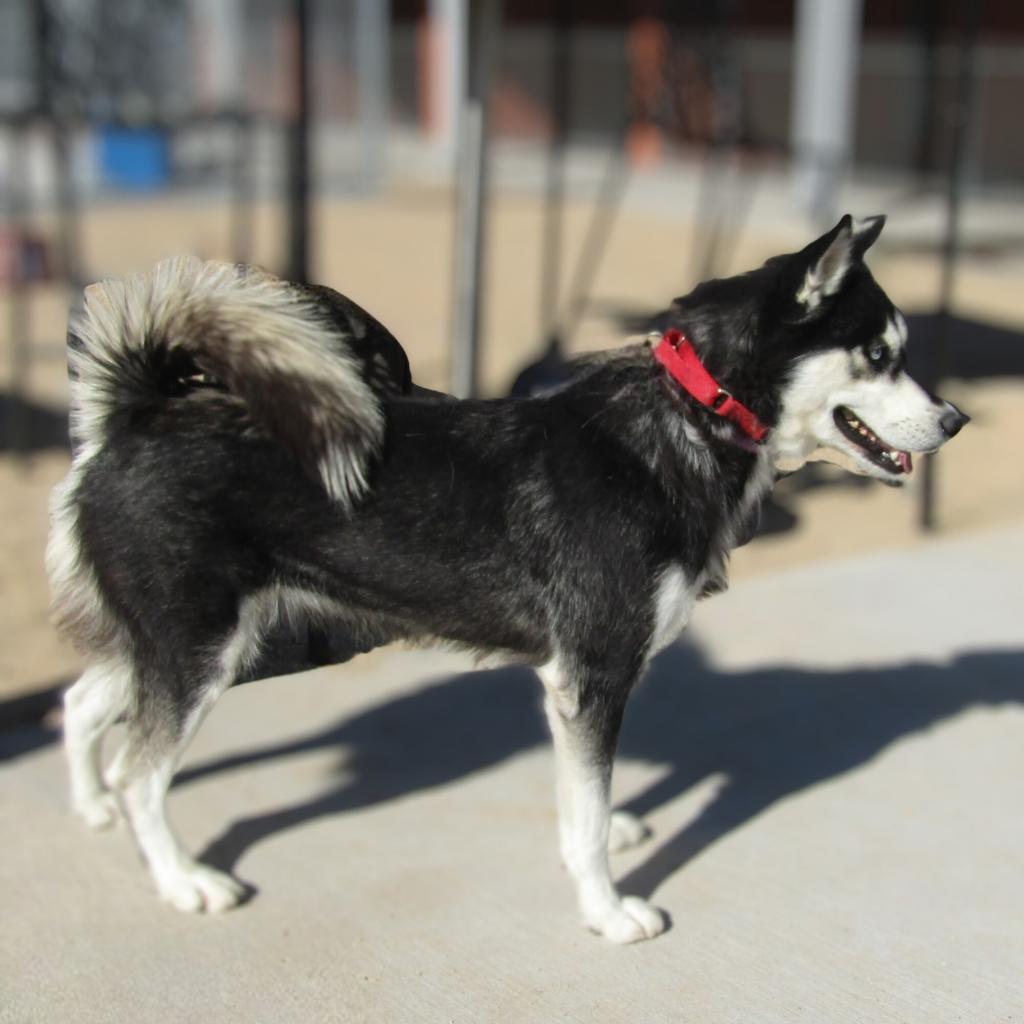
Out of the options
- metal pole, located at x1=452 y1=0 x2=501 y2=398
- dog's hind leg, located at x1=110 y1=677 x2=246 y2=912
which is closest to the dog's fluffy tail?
dog's hind leg, located at x1=110 y1=677 x2=246 y2=912

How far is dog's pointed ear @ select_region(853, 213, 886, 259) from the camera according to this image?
2.75 meters

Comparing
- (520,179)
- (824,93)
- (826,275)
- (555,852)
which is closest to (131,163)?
(520,179)

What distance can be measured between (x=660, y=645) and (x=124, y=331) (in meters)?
1.30

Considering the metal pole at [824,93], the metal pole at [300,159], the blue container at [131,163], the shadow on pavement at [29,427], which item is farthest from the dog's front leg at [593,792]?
the blue container at [131,163]

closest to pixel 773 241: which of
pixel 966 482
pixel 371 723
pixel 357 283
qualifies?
pixel 357 283

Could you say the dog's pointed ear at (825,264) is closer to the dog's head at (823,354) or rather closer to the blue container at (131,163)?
the dog's head at (823,354)

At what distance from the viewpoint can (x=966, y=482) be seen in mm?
6793

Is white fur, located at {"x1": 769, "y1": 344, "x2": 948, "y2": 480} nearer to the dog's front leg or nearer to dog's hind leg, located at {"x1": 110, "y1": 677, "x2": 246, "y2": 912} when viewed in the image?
the dog's front leg

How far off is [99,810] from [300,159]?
10.5ft

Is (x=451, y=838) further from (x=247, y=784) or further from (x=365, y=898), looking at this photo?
(x=247, y=784)

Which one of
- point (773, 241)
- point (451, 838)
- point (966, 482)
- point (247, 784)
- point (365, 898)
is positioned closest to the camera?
point (365, 898)

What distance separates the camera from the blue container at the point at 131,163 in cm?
1652

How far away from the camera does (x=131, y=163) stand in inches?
650

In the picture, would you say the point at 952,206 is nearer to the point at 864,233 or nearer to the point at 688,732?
the point at 688,732
